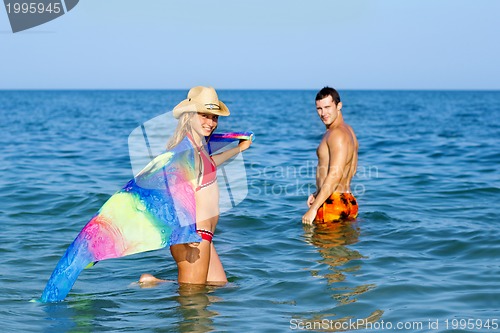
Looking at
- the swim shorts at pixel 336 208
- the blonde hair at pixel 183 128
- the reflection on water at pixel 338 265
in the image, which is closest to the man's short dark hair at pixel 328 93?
the swim shorts at pixel 336 208

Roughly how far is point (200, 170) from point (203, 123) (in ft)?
1.30

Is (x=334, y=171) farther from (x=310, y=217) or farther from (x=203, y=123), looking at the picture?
(x=203, y=123)

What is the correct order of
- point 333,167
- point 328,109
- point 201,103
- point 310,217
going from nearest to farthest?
point 201,103 < point 310,217 < point 333,167 < point 328,109

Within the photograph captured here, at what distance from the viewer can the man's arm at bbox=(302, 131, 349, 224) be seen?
8.52 m

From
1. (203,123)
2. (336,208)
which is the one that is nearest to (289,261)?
(336,208)

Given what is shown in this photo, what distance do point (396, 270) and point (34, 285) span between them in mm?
3710

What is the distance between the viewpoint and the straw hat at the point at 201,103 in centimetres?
548

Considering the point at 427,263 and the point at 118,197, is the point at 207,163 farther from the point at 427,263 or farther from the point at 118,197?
the point at 427,263

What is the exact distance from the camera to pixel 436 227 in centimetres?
890

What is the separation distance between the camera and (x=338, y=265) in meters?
7.08

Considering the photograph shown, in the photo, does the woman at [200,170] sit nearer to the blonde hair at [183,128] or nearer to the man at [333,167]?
the blonde hair at [183,128]

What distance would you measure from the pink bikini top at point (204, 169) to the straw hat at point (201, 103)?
22cm

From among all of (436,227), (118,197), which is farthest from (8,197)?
(436,227)

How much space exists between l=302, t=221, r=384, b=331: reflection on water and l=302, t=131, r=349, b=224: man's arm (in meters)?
0.33
